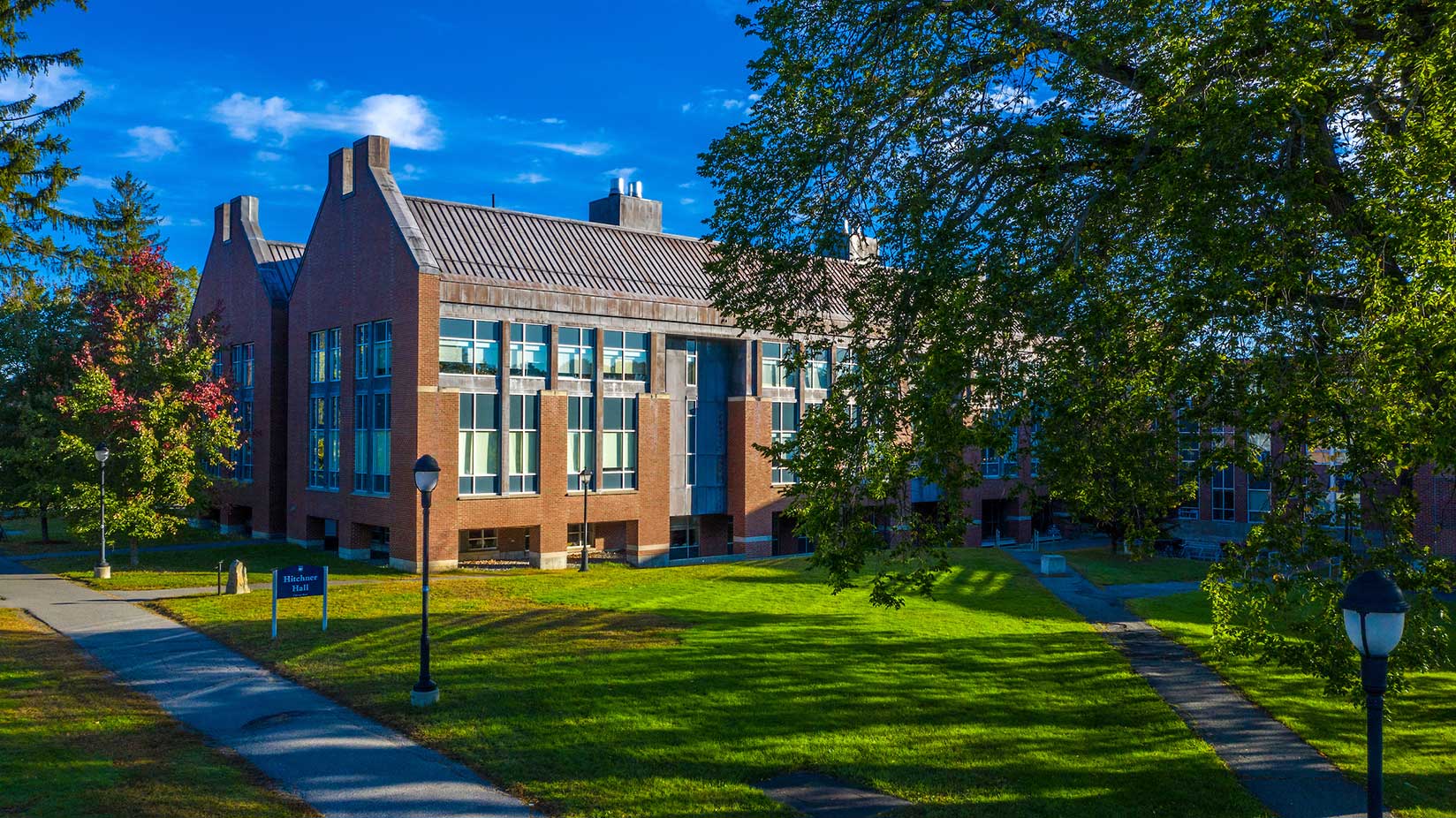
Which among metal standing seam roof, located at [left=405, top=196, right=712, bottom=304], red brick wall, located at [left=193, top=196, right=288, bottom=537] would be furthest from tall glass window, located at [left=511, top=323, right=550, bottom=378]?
red brick wall, located at [left=193, top=196, right=288, bottom=537]

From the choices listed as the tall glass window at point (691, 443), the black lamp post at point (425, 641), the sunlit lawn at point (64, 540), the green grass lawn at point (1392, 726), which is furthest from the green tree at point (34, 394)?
the green grass lawn at point (1392, 726)

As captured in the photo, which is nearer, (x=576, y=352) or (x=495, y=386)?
(x=495, y=386)

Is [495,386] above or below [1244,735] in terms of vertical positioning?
above

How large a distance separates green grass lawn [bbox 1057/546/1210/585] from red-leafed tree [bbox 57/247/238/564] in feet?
100

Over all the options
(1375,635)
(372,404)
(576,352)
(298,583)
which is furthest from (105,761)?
→ (576,352)

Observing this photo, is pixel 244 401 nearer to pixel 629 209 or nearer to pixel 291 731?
pixel 629 209

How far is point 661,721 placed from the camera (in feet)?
43.5

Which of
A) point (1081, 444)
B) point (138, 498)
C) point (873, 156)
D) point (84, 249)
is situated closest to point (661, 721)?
point (1081, 444)

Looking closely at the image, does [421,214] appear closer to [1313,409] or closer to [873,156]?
[873,156]

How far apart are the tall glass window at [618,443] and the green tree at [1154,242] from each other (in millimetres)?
22131

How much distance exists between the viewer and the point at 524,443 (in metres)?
34.0

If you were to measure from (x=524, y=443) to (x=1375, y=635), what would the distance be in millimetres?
29100

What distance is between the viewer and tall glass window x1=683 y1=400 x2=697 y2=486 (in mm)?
39469

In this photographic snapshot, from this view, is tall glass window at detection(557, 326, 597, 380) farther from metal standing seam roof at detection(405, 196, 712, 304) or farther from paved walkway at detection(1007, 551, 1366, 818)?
paved walkway at detection(1007, 551, 1366, 818)
